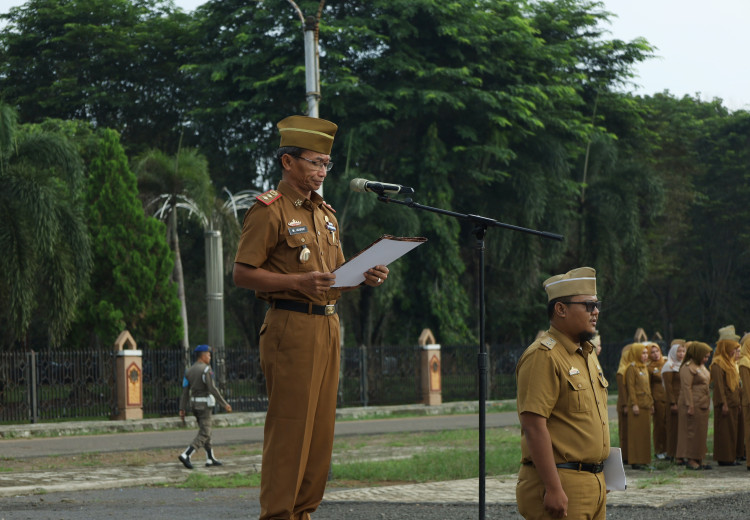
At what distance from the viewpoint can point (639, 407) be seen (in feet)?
52.3

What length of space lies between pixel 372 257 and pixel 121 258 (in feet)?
80.8

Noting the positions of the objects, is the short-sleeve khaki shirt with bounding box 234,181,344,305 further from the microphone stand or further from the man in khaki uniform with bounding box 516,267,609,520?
the man in khaki uniform with bounding box 516,267,609,520

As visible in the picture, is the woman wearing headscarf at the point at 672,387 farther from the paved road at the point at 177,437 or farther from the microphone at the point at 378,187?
the microphone at the point at 378,187

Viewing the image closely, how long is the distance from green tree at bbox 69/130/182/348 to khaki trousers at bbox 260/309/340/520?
23916mm

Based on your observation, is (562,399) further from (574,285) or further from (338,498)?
(338,498)

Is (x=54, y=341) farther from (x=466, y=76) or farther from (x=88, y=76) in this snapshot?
(x=88, y=76)

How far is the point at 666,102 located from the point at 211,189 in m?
28.6

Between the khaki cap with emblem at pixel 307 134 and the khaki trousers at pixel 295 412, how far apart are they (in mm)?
813

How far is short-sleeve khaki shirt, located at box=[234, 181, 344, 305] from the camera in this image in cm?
527

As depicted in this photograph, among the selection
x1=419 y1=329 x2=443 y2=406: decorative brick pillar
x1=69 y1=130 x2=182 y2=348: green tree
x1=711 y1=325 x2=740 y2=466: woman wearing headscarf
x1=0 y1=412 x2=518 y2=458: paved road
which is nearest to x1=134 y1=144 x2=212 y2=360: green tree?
x1=69 y1=130 x2=182 y2=348: green tree

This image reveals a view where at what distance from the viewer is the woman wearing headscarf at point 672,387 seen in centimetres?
1648

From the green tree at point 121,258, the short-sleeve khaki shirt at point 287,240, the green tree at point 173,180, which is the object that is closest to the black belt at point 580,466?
the short-sleeve khaki shirt at point 287,240

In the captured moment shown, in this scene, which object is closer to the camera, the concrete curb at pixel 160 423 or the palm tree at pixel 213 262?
the concrete curb at pixel 160 423

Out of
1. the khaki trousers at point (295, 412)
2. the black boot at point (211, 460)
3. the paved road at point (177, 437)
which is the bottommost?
the paved road at point (177, 437)
